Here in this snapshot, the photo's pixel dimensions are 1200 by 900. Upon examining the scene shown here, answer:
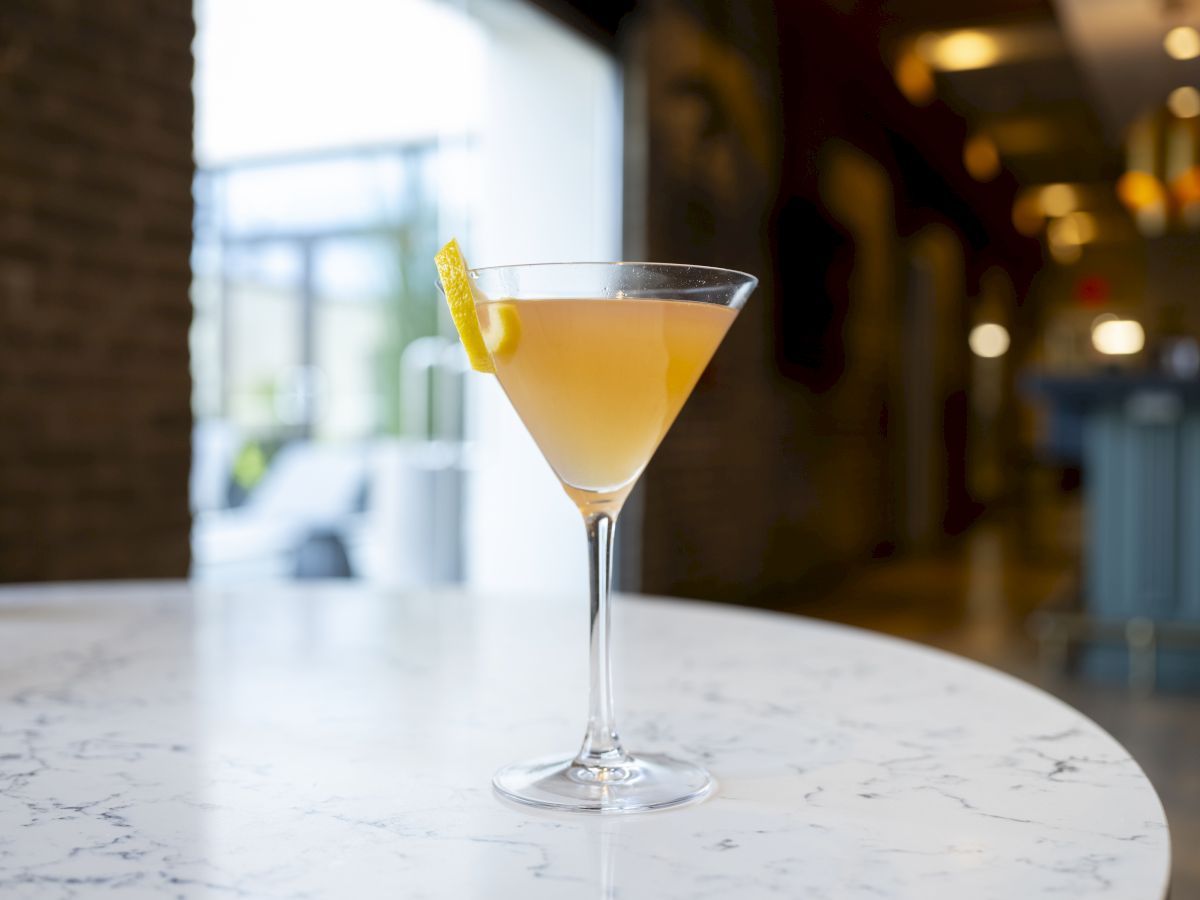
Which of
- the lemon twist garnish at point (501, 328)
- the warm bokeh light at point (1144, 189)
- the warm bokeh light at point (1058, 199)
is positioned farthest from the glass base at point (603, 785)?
the warm bokeh light at point (1058, 199)

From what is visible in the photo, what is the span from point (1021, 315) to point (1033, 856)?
14830 mm

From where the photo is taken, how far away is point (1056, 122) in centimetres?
931

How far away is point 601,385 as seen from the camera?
2.07 ft

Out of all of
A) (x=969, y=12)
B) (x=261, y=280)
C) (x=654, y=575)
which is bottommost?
(x=654, y=575)

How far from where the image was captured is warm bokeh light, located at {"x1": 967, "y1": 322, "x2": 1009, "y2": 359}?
12086 mm

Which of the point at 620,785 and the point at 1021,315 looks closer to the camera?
the point at 620,785

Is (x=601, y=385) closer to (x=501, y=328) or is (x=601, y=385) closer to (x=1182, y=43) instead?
(x=501, y=328)

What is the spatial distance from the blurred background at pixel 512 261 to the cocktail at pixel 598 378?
204 cm

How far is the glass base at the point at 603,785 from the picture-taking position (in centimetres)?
55

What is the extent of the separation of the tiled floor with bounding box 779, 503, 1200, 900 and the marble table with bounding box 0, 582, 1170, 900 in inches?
68.4

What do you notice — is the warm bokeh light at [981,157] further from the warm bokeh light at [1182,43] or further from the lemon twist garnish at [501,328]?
the lemon twist garnish at [501,328]

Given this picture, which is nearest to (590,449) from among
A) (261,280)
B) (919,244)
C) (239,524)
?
(261,280)

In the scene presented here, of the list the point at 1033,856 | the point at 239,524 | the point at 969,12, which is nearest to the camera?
the point at 1033,856

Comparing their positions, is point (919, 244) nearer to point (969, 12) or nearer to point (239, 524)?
point (969, 12)
